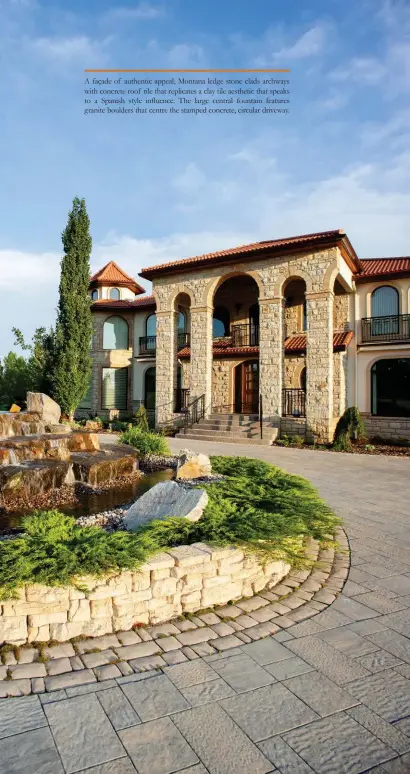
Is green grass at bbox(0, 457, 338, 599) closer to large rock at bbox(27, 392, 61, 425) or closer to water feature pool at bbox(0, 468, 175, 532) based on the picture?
water feature pool at bbox(0, 468, 175, 532)

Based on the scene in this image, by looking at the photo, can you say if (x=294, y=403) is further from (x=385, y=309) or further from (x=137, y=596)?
(x=137, y=596)

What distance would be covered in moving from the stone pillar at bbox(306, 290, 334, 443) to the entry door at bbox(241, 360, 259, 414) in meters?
4.45

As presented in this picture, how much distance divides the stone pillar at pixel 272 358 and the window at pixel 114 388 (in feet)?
33.4

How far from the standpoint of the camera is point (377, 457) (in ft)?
41.5

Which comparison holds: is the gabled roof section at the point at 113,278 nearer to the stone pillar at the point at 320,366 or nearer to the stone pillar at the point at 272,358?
the stone pillar at the point at 272,358

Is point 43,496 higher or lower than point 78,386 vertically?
lower

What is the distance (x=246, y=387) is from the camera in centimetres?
1998

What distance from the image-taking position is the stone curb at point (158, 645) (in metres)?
2.57

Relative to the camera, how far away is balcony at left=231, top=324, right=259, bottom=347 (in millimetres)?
20438

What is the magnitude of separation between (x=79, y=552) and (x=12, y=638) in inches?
27.1

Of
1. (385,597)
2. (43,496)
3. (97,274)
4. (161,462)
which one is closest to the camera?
(385,597)

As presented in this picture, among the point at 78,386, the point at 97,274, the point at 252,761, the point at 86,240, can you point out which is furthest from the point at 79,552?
the point at 97,274

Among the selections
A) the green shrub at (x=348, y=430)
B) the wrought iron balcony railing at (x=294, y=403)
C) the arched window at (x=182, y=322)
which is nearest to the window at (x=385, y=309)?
the wrought iron balcony railing at (x=294, y=403)

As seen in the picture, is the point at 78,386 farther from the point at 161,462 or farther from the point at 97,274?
the point at 161,462
